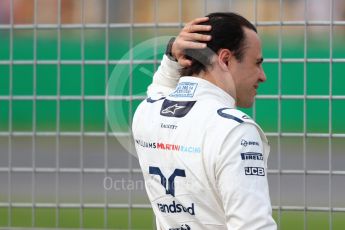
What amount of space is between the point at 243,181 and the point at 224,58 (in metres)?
0.46

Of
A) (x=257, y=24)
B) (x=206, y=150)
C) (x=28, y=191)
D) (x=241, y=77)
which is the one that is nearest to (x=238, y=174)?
(x=206, y=150)

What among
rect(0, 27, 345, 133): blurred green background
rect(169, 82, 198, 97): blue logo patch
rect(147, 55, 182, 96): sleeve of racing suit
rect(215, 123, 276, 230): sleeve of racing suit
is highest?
rect(169, 82, 198, 97): blue logo patch

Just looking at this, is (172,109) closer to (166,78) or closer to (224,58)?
(224,58)

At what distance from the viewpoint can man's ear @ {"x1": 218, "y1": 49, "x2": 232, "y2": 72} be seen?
10.1 ft

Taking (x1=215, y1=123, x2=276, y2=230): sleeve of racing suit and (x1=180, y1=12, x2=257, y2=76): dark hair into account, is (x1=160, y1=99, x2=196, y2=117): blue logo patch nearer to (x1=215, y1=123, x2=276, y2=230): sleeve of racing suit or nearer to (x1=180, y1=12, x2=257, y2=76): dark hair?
(x1=180, y1=12, x2=257, y2=76): dark hair

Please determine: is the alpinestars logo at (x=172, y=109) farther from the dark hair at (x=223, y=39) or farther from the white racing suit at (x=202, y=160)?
the dark hair at (x=223, y=39)

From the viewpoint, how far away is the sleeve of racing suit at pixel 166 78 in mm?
3633

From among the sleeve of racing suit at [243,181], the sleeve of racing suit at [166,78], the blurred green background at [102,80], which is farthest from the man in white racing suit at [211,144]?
the blurred green background at [102,80]

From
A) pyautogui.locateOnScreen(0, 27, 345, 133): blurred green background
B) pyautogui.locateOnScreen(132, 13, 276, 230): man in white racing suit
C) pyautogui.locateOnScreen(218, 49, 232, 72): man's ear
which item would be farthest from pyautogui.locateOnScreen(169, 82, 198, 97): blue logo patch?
pyautogui.locateOnScreen(0, 27, 345, 133): blurred green background

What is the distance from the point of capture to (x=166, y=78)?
3.67 m

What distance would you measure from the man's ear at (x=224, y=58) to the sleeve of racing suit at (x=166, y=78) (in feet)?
1.73

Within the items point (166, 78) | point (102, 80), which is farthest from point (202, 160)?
point (102, 80)

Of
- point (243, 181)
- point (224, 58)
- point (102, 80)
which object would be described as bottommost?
point (102, 80)

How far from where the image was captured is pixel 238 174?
2.83m
